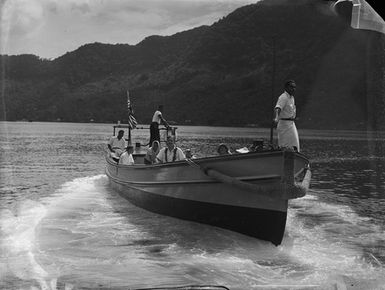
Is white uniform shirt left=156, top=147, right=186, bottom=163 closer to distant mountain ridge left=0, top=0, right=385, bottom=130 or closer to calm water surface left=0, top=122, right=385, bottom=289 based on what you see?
calm water surface left=0, top=122, right=385, bottom=289

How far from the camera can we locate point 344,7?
2.96 m

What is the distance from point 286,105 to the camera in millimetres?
7652

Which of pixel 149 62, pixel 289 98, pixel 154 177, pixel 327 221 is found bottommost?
pixel 327 221

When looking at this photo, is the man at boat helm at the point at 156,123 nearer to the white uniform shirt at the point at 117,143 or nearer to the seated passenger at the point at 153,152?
the seated passenger at the point at 153,152

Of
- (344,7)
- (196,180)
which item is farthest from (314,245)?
(344,7)

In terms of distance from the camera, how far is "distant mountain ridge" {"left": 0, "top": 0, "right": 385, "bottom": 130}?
2100cm

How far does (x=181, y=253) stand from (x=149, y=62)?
25.6 metres

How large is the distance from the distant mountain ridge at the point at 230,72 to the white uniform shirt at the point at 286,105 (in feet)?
1.39

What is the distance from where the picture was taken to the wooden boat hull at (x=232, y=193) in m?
8.05

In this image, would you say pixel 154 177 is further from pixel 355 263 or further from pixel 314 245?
pixel 355 263

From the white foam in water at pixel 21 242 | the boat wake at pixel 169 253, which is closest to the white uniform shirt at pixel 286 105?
the boat wake at pixel 169 253

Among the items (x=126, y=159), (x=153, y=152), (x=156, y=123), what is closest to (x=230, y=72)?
(x=156, y=123)

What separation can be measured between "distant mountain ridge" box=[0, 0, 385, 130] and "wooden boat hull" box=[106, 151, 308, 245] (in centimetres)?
129

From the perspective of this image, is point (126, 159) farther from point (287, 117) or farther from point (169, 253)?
point (287, 117)
